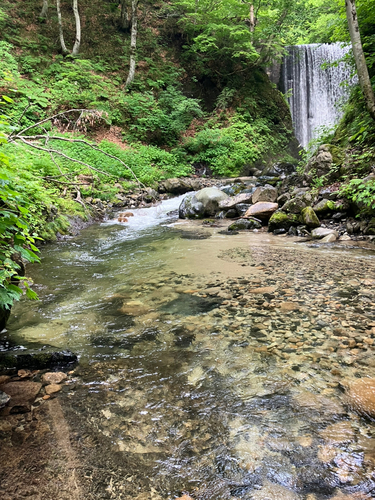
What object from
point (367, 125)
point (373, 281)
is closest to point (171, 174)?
point (367, 125)

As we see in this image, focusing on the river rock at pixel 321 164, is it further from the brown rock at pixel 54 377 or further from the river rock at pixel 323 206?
the brown rock at pixel 54 377

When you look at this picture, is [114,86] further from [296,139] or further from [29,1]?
[296,139]

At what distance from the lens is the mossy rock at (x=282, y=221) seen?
23.3 feet

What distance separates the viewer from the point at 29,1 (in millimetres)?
18375

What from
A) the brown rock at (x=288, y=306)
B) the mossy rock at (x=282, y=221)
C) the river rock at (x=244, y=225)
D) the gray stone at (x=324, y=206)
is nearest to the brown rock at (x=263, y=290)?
the brown rock at (x=288, y=306)

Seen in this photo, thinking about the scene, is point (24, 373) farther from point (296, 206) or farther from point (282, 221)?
point (296, 206)

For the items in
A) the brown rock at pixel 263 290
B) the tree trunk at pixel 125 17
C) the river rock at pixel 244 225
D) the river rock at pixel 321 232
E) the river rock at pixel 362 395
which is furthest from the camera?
the tree trunk at pixel 125 17

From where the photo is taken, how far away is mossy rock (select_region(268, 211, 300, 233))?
711 centimetres

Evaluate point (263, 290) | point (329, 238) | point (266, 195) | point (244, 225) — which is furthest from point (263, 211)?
point (263, 290)

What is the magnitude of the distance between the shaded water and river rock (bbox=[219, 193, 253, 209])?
554 cm

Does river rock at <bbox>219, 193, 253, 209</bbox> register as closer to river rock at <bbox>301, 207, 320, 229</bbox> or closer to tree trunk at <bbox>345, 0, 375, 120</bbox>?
river rock at <bbox>301, 207, 320, 229</bbox>

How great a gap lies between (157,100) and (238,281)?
17.0 metres

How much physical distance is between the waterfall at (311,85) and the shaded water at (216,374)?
18.7m

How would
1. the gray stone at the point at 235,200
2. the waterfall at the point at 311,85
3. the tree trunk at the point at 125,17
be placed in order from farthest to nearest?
1. the tree trunk at the point at 125,17
2. the waterfall at the point at 311,85
3. the gray stone at the point at 235,200
